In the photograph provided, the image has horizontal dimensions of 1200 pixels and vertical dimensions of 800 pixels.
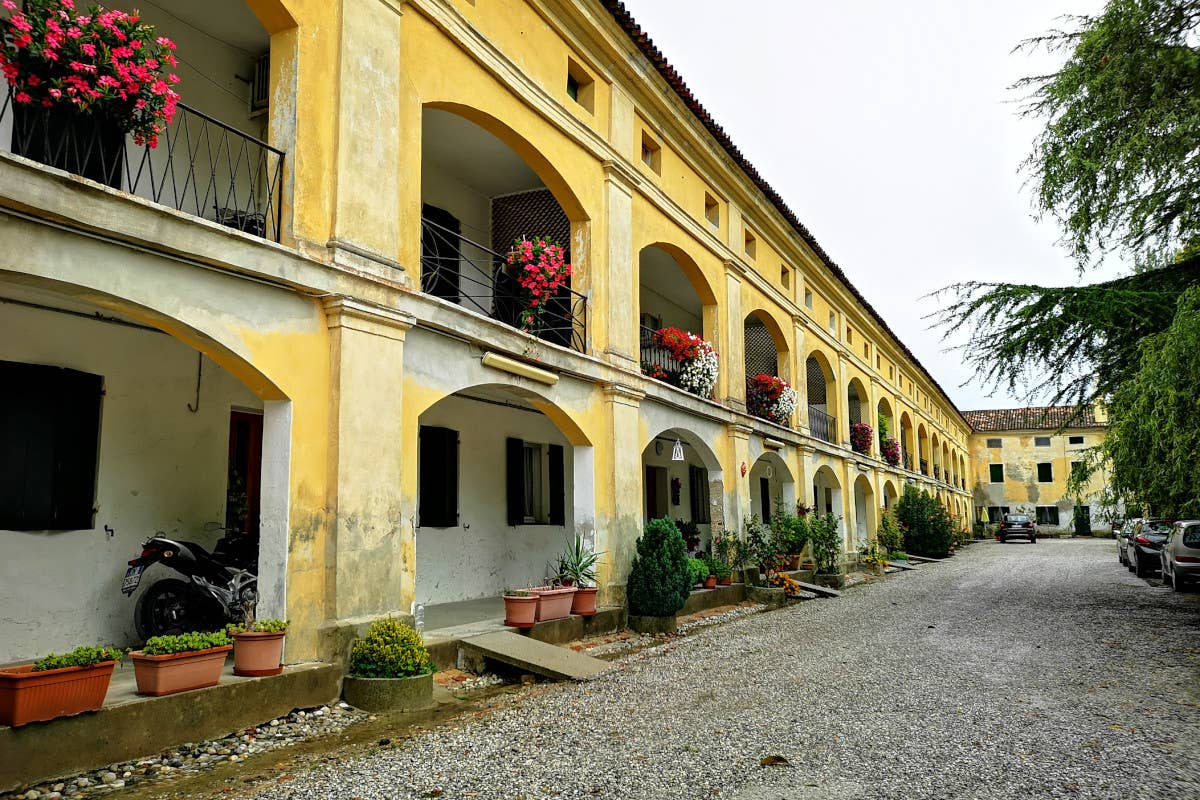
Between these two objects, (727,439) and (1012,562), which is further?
(1012,562)

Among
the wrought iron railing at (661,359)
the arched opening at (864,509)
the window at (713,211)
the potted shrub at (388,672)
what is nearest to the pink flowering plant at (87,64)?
the potted shrub at (388,672)

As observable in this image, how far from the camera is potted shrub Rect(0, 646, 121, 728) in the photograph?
4.64 metres

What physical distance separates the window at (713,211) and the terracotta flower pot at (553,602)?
29.6 ft

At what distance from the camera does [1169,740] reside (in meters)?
5.88

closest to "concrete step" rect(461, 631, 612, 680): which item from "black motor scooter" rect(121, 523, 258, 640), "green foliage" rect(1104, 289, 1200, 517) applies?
"black motor scooter" rect(121, 523, 258, 640)

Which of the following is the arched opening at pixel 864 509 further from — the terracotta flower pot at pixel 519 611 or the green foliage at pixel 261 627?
the green foliage at pixel 261 627

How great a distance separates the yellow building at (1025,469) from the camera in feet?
180

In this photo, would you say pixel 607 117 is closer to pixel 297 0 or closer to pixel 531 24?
pixel 531 24

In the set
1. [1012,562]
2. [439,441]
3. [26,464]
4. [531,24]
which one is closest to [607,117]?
[531,24]

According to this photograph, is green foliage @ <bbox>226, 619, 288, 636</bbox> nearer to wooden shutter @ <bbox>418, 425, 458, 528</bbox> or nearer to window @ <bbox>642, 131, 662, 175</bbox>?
wooden shutter @ <bbox>418, 425, 458, 528</bbox>

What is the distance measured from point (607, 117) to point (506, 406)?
4.65m

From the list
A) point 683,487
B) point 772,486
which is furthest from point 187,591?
point 772,486

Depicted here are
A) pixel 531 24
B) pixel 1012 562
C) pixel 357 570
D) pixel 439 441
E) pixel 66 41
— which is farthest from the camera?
pixel 1012 562

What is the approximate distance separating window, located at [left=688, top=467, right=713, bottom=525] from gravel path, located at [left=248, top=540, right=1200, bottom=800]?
8.36 m
